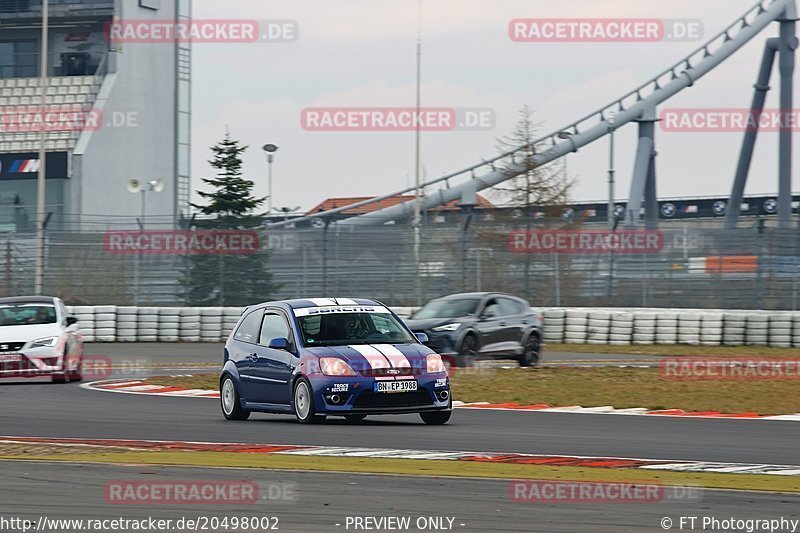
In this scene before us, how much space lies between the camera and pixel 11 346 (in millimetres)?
19422

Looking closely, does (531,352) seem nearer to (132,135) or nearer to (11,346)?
(11,346)

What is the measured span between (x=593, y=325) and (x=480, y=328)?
9.48m

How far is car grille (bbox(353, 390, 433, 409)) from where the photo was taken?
12.9m

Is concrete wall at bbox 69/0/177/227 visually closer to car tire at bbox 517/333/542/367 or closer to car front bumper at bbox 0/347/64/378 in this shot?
car tire at bbox 517/333/542/367

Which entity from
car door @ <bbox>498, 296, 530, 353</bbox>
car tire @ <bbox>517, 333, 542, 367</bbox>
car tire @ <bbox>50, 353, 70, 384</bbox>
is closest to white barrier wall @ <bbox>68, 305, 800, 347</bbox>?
car tire @ <bbox>517, 333, 542, 367</bbox>

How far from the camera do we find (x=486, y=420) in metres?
13.9

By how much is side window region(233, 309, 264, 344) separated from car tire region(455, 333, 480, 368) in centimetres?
716

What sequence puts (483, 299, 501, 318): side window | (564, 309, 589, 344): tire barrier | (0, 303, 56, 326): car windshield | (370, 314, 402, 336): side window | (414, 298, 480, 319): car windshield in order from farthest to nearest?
(564, 309, 589, 344): tire barrier
(483, 299, 501, 318): side window
(414, 298, 480, 319): car windshield
(0, 303, 56, 326): car windshield
(370, 314, 402, 336): side window

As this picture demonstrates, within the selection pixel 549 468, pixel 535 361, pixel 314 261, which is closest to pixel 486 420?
pixel 549 468

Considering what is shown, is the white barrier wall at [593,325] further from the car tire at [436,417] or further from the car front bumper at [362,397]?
the car front bumper at [362,397]

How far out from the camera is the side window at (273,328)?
546 inches

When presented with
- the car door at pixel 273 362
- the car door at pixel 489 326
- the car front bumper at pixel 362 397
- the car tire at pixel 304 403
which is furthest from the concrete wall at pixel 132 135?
the car front bumper at pixel 362 397

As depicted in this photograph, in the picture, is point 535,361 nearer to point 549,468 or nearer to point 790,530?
point 549,468

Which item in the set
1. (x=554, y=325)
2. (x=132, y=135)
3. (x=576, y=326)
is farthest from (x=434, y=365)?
(x=132, y=135)
